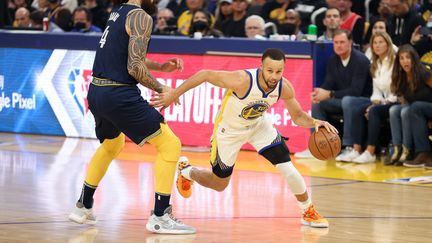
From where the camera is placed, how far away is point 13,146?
13.8 metres

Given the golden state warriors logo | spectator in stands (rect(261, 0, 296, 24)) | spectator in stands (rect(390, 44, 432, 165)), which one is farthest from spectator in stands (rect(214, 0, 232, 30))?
the golden state warriors logo

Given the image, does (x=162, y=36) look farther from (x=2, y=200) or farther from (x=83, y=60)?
(x=2, y=200)

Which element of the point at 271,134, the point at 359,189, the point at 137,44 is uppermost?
the point at 137,44

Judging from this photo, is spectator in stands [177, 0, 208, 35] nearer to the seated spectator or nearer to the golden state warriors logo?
the seated spectator

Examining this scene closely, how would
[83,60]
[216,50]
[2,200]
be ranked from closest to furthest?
1. [2,200]
2. [216,50]
3. [83,60]

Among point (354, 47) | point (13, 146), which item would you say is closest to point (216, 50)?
point (354, 47)

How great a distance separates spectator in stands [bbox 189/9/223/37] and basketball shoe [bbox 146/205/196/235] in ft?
23.0

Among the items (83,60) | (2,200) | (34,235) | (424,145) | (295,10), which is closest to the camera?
(34,235)

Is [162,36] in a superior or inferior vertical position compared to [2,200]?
superior

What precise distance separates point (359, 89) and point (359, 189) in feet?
9.30

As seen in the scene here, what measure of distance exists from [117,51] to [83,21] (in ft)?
28.6

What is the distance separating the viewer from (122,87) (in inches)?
298

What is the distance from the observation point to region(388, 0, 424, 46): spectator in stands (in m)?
13.7

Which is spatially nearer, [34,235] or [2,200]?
[34,235]
